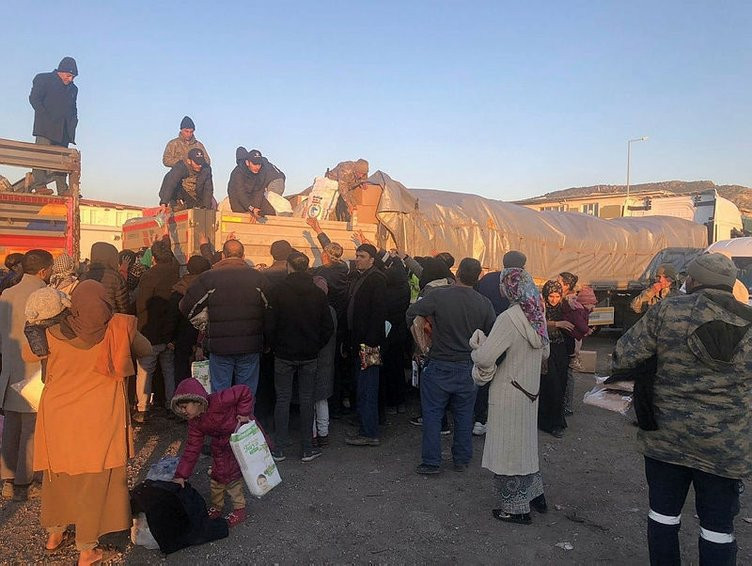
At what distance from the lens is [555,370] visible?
6.36 meters


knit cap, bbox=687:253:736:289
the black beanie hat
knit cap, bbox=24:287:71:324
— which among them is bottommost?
knit cap, bbox=24:287:71:324

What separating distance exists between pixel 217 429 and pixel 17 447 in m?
1.87

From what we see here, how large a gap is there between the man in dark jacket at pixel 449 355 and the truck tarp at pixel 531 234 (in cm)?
376

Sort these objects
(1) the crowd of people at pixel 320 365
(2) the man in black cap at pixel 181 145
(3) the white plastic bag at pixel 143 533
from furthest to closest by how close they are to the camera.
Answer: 1. (2) the man in black cap at pixel 181 145
2. (3) the white plastic bag at pixel 143 533
3. (1) the crowd of people at pixel 320 365

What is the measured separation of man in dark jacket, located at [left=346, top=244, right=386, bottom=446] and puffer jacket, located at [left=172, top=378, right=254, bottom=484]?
71.6 inches

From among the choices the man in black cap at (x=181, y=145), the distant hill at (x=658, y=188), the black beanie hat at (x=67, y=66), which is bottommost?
the man in black cap at (x=181, y=145)

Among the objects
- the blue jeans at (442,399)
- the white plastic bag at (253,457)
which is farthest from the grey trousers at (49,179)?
the blue jeans at (442,399)

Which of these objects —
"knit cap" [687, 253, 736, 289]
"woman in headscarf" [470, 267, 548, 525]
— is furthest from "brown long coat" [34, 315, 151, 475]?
"knit cap" [687, 253, 736, 289]

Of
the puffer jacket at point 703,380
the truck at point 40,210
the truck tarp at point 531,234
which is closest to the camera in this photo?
the puffer jacket at point 703,380

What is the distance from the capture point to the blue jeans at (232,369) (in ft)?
16.8

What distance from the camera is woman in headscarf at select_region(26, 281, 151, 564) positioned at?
328 centimetres

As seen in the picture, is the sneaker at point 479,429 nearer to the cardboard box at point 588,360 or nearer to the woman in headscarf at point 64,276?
the cardboard box at point 588,360

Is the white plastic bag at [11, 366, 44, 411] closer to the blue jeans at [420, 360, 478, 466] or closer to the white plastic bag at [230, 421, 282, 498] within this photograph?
the white plastic bag at [230, 421, 282, 498]

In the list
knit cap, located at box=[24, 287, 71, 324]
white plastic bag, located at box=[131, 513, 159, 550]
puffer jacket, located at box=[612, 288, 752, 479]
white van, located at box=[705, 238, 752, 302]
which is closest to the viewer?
puffer jacket, located at box=[612, 288, 752, 479]
